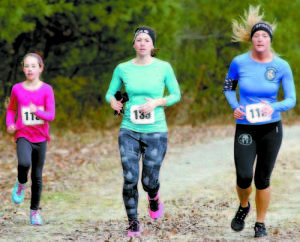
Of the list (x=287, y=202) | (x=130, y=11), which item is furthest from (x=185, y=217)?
(x=130, y=11)

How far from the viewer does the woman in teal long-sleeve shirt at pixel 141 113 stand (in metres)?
6.19

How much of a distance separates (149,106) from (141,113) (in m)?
0.12

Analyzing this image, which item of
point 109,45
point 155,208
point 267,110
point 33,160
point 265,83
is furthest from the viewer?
point 109,45

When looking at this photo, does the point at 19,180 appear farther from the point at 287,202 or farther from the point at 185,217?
the point at 287,202

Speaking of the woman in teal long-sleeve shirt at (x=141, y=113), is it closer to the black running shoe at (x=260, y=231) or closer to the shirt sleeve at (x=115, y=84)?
the shirt sleeve at (x=115, y=84)

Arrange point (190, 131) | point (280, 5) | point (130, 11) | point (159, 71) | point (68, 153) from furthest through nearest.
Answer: point (280, 5)
point (190, 131)
point (130, 11)
point (68, 153)
point (159, 71)

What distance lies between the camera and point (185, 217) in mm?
7695

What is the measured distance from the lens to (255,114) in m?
6.03

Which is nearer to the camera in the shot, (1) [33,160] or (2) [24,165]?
(2) [24,165]

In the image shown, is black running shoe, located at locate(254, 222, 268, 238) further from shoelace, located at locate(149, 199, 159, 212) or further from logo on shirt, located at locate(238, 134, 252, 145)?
shoelace, located at locate(149, 199, 159, 212)

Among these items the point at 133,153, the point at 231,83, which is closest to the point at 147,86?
the point at 133,153

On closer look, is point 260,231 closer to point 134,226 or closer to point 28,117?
point 134,226

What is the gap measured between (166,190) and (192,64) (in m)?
15.1

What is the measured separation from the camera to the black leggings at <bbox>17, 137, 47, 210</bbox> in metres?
6.93
